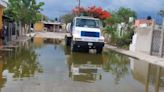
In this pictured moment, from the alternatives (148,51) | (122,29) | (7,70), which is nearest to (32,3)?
(122,29)

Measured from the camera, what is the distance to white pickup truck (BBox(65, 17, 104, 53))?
2917 cm

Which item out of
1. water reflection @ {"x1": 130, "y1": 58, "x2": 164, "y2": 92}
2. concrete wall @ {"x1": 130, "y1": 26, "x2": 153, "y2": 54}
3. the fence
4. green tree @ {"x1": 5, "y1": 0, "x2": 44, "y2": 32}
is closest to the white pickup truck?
concrete wall @ {"x1": 130, "y1": 26, "x2": 153, "y2": 54}

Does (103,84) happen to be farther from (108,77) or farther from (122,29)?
(122,29)

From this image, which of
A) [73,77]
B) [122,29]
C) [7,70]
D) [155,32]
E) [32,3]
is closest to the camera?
[73,77]

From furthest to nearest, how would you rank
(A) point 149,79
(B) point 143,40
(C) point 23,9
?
(C) point 23,9 < (B) point 143,40 < (A) point 149,79

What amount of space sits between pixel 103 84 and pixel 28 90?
3.11m

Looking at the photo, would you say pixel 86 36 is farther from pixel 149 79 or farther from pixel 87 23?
pixel 149 79

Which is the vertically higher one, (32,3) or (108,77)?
(32,3)

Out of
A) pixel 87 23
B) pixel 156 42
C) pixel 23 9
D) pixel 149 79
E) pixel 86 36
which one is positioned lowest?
pixel 149 79

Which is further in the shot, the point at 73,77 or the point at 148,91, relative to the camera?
the point at 73,77

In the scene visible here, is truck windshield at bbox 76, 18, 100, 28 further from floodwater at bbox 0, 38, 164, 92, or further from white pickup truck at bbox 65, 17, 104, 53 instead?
floodwater at bbox 0, 38, 164, 92

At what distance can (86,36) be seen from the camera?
29516 millimetres

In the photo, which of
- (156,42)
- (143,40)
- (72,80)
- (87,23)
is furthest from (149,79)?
(143,40)

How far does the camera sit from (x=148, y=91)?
12.2 m
